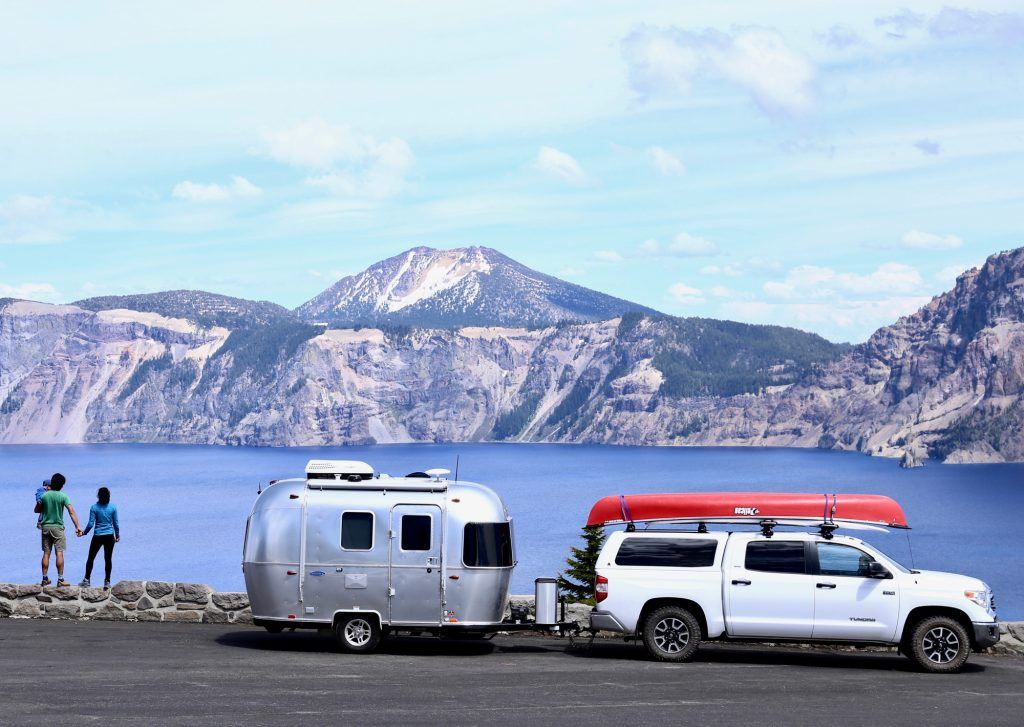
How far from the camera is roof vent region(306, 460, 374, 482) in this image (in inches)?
822

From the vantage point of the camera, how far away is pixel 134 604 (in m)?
23.9

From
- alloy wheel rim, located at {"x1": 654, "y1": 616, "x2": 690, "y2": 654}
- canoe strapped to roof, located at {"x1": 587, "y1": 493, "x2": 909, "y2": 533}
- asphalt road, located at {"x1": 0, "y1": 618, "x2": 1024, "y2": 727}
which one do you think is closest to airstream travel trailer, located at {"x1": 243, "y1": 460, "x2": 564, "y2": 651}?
asphalt road, located at {"x1": 0, "y1": 618, "x2": 1024, "y2": 727}

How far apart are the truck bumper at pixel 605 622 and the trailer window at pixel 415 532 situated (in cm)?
297

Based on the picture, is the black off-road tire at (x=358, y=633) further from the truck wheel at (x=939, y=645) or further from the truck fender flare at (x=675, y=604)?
the truck wheel at (x=939, y=645)

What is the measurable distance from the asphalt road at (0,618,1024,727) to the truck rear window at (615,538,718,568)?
5.23 feet

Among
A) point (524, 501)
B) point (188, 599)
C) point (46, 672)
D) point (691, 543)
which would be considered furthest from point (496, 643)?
point (524, 501)

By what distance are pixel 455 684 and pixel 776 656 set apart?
6405 millimetres

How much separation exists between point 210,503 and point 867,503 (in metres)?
178

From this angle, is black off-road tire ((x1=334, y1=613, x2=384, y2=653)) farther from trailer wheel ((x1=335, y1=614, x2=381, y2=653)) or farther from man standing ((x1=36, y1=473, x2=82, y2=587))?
man standing ((x1=36, y1=473, x2=82, y2=587))

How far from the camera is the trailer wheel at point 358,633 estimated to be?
2070 centimetres

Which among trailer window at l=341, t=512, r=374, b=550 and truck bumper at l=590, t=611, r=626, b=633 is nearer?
truck bumper at l=590, t=611, r=626, b=633

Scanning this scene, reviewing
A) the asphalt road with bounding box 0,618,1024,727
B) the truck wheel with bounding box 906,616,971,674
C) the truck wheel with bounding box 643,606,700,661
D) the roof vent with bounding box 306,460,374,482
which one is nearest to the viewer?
the asphalt road with bounding box 0,618,1024,727

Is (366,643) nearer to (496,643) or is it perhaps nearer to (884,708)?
(496,643)

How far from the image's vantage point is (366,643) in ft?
68.1
